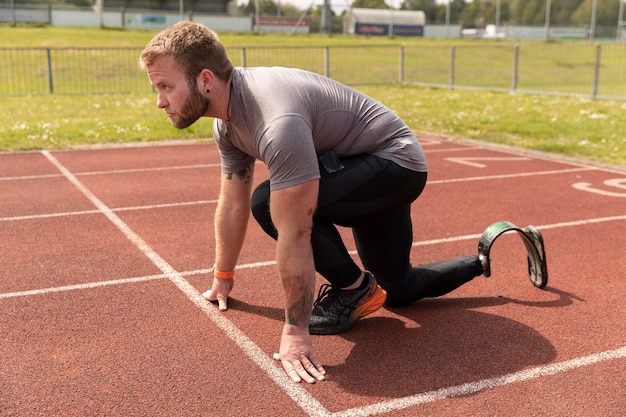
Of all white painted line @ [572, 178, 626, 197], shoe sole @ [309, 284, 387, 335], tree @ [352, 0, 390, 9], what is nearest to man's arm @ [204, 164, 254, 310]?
shoe sole @ [309, 284, 387, 335]

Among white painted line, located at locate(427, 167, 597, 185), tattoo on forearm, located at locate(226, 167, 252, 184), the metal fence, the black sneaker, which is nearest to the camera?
the black sneaker

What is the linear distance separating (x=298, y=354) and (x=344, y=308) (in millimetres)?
547

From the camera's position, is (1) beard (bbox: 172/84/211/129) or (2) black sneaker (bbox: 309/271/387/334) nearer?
(1) beard (bbox: 172/84/211/129)

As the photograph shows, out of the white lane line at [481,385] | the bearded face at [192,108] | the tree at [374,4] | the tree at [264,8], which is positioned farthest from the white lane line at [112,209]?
the tree at [374,4]

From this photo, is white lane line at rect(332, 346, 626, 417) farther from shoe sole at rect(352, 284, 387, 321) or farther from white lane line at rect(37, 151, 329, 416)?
shoe sole at rect(352, 284, 387, 321)

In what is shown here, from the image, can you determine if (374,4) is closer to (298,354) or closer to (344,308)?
(344,308)

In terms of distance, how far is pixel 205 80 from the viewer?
119 inches

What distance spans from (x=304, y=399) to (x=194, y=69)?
1.49 m

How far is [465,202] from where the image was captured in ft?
22.9

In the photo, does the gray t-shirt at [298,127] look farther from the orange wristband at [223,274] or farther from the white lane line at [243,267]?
the white lane line at [243,267]

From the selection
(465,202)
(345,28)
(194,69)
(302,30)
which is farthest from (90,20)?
(194,69)

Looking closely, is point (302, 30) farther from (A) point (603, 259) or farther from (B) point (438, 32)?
(A) point (603, 259)

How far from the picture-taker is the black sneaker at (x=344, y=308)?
368cm

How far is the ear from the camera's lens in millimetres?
3020
